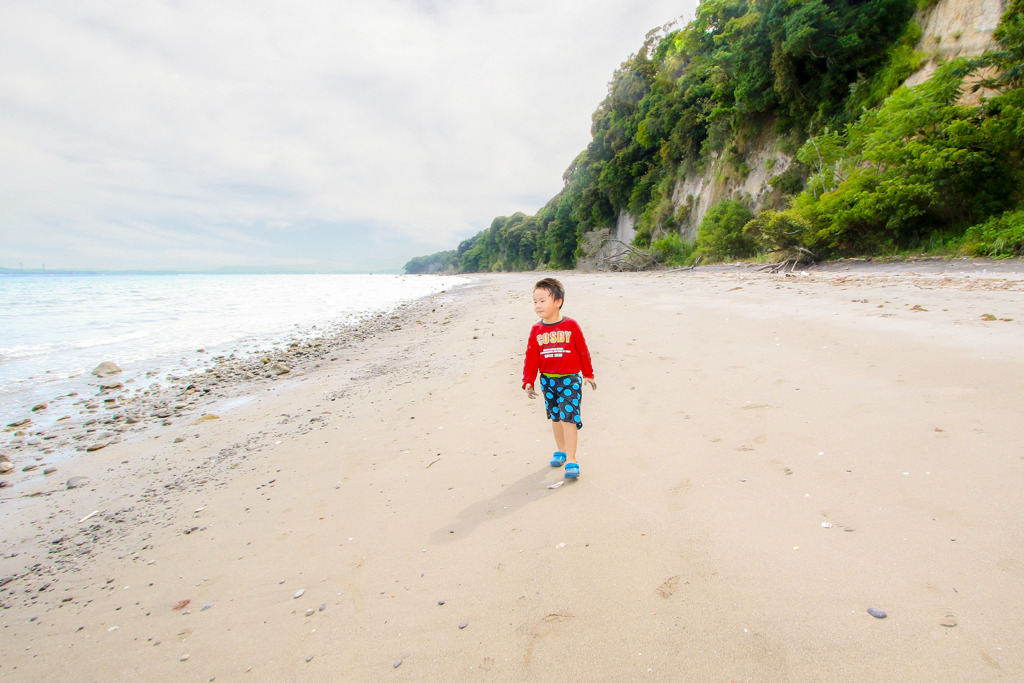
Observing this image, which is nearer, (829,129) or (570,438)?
(570,438)

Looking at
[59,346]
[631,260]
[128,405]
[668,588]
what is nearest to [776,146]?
[631,260]

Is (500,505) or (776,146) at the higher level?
(776,146)

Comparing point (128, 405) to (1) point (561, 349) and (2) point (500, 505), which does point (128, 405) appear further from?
(1) point (561, 349)

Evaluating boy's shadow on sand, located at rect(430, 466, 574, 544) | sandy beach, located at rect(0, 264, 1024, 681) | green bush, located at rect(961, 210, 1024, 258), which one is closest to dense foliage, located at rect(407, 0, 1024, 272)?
green bush, located at rect(961, 210, 1024, 258)

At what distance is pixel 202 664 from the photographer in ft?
5.89

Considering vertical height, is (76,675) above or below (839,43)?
below

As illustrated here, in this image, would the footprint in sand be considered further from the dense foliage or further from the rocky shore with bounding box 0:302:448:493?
the dense foliage

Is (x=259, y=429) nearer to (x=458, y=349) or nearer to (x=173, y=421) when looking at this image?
(x=173, y=421)

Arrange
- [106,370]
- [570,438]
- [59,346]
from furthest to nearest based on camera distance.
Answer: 1. [59,346]
2. [106,370]
3. [570,438]

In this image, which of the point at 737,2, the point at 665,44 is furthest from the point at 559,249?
the point at 737,2

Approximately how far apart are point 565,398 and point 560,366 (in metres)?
0.23

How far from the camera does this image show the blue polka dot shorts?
3090 mm

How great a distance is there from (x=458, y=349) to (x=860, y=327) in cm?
549

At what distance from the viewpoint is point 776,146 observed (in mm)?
20609
